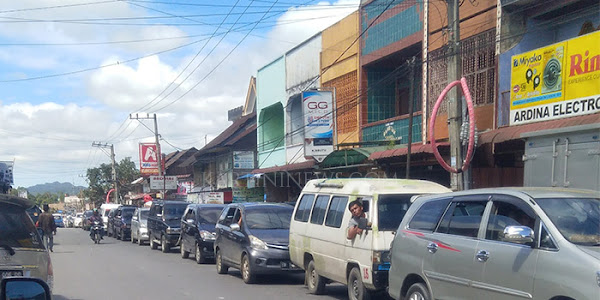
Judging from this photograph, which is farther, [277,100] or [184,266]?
[277,100]

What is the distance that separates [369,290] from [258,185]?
23895 millimetres

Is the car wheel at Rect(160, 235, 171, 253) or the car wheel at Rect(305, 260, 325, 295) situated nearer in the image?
the car wheel at Rect(305, 260, 325, 295)

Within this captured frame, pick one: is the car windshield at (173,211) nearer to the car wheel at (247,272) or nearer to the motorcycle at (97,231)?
the motorcycle at (97,231)

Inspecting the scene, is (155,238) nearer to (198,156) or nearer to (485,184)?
(485,184)

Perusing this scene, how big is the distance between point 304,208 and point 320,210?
84 centimetres

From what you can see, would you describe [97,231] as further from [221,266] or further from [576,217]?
[576,217]

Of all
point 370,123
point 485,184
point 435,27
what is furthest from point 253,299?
point 370,123

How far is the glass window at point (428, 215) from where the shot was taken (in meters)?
7.89

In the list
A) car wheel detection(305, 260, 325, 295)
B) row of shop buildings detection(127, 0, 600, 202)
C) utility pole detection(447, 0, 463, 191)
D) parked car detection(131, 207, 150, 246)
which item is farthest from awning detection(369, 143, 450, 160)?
parked car detection(131, 207, 150, 246)

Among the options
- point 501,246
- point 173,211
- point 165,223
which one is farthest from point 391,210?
point 173,211

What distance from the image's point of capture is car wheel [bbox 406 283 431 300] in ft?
25.7

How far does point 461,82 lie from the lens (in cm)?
1338

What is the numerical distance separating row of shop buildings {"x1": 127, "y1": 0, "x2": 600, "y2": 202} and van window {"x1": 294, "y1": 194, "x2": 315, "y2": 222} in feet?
13.1

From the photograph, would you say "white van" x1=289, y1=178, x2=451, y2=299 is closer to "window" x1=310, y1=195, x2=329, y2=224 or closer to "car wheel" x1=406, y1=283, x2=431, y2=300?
"window" x1=310, y1=195, x2=329, y2=224
